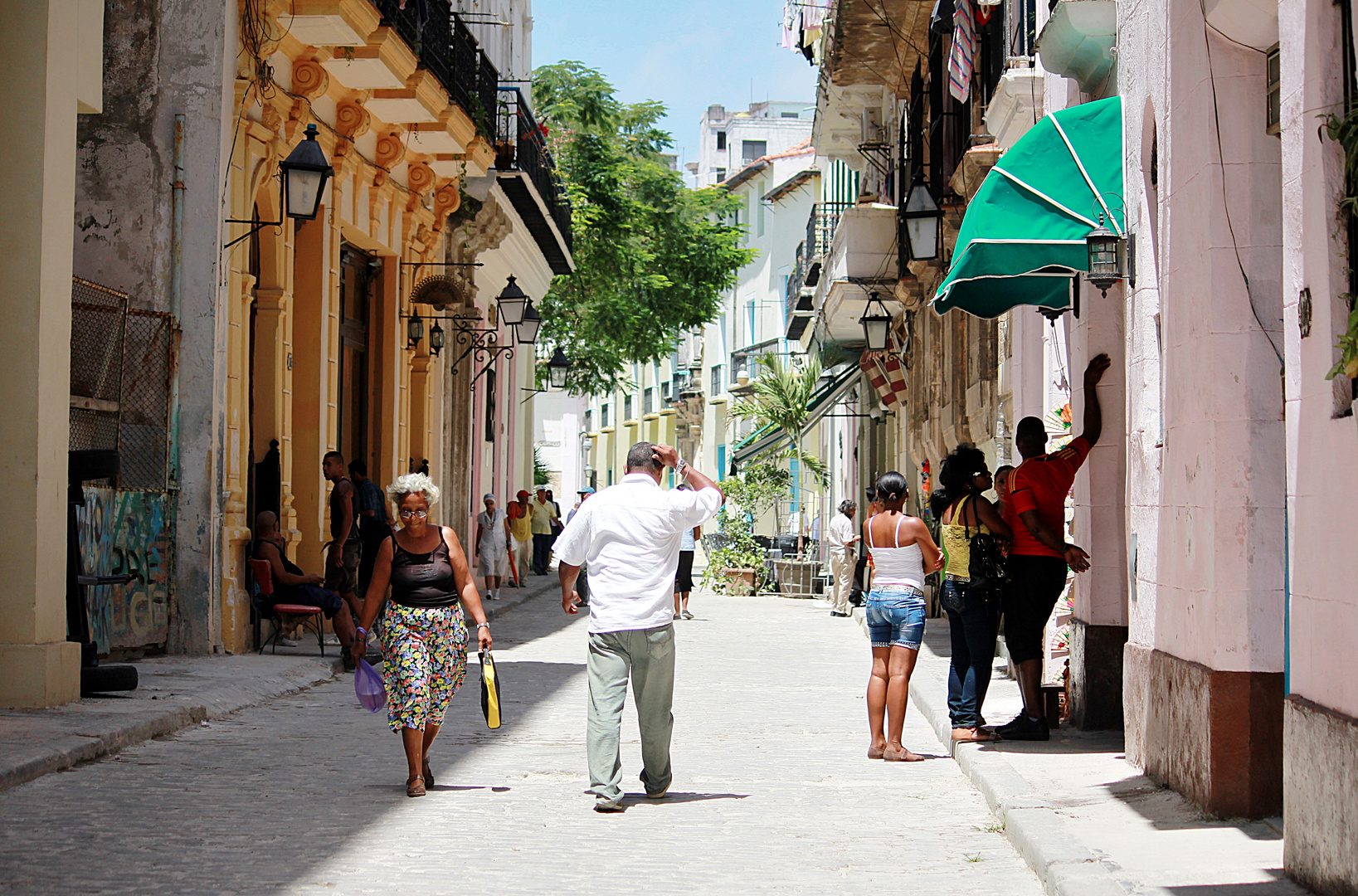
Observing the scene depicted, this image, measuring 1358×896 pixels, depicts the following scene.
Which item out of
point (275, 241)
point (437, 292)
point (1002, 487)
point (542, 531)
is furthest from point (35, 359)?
point (542, 531)

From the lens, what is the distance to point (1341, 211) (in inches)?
209

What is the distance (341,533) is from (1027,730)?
24.6 feet

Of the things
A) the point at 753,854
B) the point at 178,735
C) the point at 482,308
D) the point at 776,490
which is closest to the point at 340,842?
the point at 753,854

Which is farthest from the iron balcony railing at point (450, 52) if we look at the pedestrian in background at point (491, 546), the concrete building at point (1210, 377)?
the concrete building at point (1210, 377)

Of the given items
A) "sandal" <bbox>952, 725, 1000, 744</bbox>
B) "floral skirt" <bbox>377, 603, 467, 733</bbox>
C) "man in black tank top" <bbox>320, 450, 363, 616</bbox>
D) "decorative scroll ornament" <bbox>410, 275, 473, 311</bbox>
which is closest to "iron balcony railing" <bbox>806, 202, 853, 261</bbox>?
"decorative scroll ornament" <bbox>410, 275, 473, 311</bbox>

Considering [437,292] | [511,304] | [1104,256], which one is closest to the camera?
[1104,256]

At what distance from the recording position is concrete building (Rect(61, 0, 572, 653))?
13.6 metres

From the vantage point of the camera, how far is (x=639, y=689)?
791cm

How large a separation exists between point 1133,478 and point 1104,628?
53.5 inches

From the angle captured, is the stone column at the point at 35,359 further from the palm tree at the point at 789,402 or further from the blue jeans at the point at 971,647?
the palm tree at the point at 789,402

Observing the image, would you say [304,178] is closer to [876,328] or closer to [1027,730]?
[1027,730]

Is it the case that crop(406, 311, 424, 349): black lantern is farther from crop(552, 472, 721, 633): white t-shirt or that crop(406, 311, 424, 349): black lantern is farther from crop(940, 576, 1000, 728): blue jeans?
crop(552, 472, 721, 633): white t-shirt

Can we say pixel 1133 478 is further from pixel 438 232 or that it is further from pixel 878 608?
pixel 438 232

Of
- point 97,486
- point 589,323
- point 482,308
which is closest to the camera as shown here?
point 97,486
